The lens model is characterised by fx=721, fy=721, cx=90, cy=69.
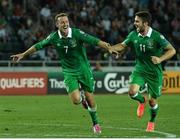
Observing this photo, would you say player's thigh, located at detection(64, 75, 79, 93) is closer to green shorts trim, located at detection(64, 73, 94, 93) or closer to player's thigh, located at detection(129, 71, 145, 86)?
A: green shorts trim, located at detection(64, 73, 94, 93)

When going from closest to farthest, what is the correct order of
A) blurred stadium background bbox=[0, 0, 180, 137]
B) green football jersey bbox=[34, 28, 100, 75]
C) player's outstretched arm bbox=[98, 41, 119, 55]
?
1. player's outstretched arm bbox=[98, 41, 119, 55]
2. green football jersey bbox=[34, 28, 100, 75]
3. blurred stadium background bbox=[0, 0, 180, 137]

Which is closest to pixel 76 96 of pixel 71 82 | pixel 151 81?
pixel 71 82

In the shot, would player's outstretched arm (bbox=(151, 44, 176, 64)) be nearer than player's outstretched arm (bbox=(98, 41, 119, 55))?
Yes

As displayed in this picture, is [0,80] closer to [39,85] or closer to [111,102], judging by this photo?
[39,85]

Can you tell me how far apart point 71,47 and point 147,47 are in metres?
1.56

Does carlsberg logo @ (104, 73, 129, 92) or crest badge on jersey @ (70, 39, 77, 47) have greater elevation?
crest badge on jersey @ (70, 39, 77, 47)

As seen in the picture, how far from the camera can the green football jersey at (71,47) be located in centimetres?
1452

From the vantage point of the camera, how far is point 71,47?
1459 centimetres

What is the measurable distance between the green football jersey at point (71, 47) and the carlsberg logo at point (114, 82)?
16995 mm

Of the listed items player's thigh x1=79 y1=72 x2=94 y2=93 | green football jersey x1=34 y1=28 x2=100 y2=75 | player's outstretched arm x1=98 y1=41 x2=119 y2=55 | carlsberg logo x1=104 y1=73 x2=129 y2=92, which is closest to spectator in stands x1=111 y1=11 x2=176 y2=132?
player's outstretched arm x1=98 y1=41 x2=119 y2=55

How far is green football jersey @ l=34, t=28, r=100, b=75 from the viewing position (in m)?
14.5

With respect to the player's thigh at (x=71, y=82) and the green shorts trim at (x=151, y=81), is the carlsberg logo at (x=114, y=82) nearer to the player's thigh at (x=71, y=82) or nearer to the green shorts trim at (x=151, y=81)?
the green shorts trim at (x=151, y=81)

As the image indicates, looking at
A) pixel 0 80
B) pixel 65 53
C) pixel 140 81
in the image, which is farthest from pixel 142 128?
pixel 0 80

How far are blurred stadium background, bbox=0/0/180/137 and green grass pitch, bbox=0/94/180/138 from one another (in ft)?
14.2
